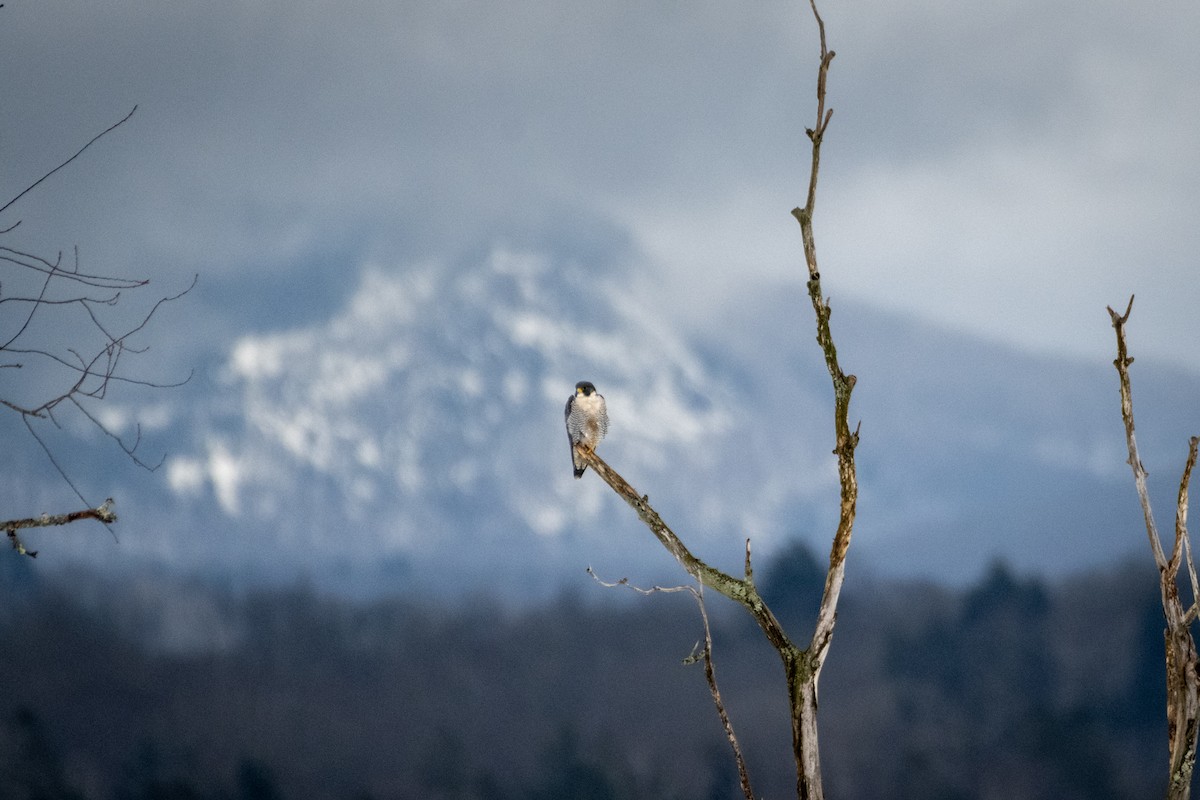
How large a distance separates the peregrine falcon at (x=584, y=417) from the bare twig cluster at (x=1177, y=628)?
1303cm

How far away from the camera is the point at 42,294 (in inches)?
213

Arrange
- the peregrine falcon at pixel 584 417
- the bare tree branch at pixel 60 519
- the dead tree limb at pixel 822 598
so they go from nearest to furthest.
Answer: the bare tree branch at pixel 60 519, the dead tree limb at pixel 822 598, the peregrine falcon at pixel 584 417

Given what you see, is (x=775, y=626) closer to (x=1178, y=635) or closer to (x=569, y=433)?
(x=1178, y=635)

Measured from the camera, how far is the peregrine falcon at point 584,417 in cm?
2183

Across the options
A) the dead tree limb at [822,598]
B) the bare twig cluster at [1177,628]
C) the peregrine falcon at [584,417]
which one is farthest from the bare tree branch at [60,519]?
the peregrine falcon at [584,417]

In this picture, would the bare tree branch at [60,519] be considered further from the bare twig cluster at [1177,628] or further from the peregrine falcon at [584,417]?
the peregrine falcon at [584,417]

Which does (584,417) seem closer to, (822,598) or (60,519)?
(822,598)

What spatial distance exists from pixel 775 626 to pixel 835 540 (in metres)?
0.97

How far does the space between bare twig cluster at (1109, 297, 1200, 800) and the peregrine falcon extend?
1303 cm

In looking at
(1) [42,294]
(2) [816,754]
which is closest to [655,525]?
(2) [816,754]

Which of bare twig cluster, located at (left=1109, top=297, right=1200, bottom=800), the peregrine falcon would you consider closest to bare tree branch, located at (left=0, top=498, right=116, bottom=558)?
bare twig cluster, located at (left=1109, top=297, right=1200, bottom=800)

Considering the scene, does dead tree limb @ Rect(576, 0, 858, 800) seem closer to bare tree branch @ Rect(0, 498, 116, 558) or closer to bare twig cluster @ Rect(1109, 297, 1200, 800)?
bare twig cluster @ Rect(1109, 297, 1200, 800)

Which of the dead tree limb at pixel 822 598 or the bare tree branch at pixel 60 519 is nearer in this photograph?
the bare tree branch at pixel 60 519

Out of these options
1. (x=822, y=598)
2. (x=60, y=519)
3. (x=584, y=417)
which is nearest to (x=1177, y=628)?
(x=822, y=598)
